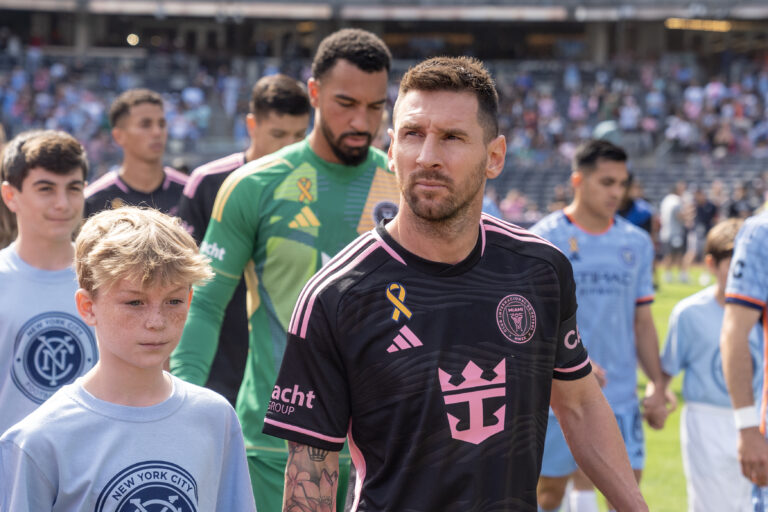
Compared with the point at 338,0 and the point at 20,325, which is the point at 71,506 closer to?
the point at 20,325

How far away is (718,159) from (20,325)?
32.4 metres

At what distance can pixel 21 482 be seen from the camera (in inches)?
106

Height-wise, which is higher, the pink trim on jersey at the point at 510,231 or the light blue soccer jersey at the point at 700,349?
the pink trim on jersey at the point at 510,231

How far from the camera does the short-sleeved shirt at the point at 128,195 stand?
21.8 feet

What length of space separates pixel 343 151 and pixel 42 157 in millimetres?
1294

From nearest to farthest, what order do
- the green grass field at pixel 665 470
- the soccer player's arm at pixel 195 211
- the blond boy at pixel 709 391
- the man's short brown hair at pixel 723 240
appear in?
the soccer player's arm at pixel 195 211 < the blond boy at pixel 709 391 < the man's short brown hair at pixel 723 240 < the green grass field at pixel 665 470

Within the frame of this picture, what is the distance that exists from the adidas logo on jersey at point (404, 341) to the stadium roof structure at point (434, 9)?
4431 centimetres

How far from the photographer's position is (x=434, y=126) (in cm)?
292

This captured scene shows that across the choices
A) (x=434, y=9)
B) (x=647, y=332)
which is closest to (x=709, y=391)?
(x=647, y=332)

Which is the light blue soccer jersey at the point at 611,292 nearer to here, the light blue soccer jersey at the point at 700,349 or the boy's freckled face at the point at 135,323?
the light blue soccer jersey at the point at 700,349

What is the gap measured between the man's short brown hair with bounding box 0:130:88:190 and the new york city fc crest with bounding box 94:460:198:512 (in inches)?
79.4

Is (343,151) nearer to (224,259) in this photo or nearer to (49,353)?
(224,259)

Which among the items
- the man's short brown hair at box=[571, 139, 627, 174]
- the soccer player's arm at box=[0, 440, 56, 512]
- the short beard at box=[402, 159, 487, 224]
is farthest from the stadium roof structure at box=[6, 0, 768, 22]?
the soccer player's arm at box=[0, 440, 56, 512]

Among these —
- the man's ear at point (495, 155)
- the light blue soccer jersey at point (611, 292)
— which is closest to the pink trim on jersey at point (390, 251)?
the man's ear at point (495, 155)
